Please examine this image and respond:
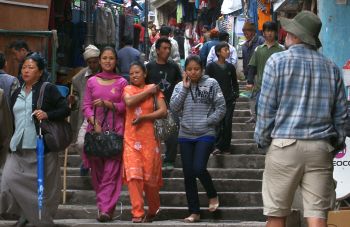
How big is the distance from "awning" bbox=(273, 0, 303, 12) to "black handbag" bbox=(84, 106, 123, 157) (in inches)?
267

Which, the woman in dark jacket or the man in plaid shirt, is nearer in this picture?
the man in plaid shirt

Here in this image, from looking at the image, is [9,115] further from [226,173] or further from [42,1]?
[42,1]

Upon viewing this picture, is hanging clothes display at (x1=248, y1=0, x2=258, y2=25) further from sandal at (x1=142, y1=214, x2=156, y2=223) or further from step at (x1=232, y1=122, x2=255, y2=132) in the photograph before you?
sandal at (x1=142, y1=214, x2=156, y2=223)

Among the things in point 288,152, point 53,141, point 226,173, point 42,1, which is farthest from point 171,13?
point 288,152

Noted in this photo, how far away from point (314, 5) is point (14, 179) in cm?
666

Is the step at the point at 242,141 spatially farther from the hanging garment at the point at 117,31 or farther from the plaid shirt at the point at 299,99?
the plaid shirt at the point at 299,99

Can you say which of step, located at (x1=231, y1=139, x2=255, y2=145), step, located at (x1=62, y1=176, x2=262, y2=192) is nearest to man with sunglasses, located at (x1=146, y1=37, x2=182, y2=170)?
step, located at (x1=62, y1=176, x2=262, y2=192)

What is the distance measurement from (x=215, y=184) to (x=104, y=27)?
6.16 metres

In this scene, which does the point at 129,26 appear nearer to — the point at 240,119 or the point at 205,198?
the point at 240,119

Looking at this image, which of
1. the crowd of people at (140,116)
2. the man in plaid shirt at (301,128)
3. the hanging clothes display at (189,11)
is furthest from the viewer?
the hanging clothes display at (189,11)

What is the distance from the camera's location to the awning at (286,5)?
16406mm

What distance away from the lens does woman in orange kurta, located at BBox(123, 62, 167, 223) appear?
403 inches

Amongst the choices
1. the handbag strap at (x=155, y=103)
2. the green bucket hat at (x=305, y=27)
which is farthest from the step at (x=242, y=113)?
the green bucket hat at (x=305, y=27)

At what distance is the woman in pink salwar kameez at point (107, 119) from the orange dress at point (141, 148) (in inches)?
5.9
